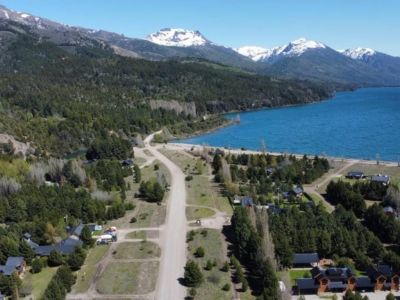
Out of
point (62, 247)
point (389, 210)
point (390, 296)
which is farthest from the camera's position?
point (389, 210)

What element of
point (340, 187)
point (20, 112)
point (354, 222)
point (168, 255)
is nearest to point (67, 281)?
point (168, 255)

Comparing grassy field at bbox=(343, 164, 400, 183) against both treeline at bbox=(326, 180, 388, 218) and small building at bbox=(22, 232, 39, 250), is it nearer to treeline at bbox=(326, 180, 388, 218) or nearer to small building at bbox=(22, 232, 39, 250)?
treeline at bbox=(326, 180, 388, 218)

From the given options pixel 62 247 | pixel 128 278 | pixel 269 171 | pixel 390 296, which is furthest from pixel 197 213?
pixel 390 296

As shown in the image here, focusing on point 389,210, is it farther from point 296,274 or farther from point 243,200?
point 296,274

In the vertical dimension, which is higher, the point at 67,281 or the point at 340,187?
the point at 340,187

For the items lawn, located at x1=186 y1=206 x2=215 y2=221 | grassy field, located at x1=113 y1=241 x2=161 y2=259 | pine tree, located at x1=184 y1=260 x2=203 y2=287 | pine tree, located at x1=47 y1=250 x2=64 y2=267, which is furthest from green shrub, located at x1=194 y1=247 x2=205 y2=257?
pine tree, located at x1=47 y1=250 x2=64 y2=267

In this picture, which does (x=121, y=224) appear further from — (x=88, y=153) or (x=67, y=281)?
(x=88, y=153)

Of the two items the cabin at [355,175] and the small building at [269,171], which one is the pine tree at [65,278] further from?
the cabin at [355,175]
